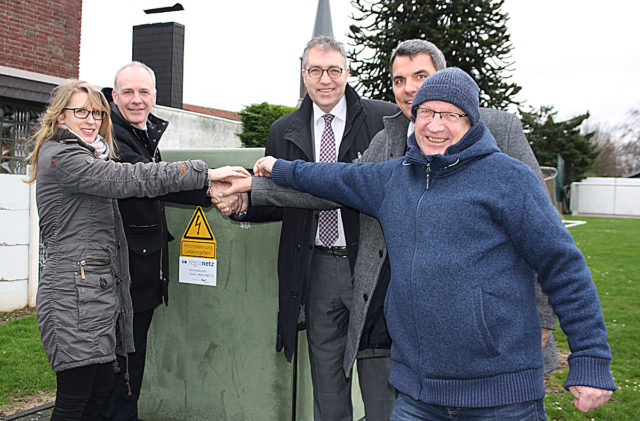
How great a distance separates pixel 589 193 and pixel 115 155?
3872cm

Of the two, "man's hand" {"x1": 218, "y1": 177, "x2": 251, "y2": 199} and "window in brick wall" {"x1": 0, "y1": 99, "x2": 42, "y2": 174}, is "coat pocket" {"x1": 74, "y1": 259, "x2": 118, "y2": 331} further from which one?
"window in brick wall" {"x1": 0, "y1": 99, "x2": 42, "y2": 174}

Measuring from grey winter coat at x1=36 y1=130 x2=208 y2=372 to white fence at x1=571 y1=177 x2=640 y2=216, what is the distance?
124 feet

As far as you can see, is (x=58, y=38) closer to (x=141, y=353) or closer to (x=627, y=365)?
(x=141, y=353)

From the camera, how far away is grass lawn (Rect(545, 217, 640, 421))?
13.5 feet

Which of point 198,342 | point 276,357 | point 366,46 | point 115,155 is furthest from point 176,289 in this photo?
point 366,46

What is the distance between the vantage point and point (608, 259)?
12.4m

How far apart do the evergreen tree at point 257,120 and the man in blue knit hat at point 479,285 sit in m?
14.7

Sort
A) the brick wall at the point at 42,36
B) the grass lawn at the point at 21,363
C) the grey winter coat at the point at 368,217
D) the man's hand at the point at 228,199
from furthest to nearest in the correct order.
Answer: the brick wall at the point at 42,36 < the grass lawn at the point at 21,363 < the man's hand at the point at 228,199 < the grey winter coat at the point at 368,217

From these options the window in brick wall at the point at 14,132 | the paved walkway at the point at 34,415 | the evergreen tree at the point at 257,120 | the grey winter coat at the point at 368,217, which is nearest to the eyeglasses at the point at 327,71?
the grey winter coat at the point at 368,217

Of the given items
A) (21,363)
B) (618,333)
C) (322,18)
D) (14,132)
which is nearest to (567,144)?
(322,18)

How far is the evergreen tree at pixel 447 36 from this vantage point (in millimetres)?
12602

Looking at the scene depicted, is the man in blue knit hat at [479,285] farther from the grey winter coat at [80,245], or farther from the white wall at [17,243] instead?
the white wall at [17,243]

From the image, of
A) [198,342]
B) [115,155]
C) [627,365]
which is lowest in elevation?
[627,365]

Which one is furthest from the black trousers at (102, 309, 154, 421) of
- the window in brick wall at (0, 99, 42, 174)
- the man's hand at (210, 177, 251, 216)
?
the window in brick wall at (0, 99, 42, 174)
